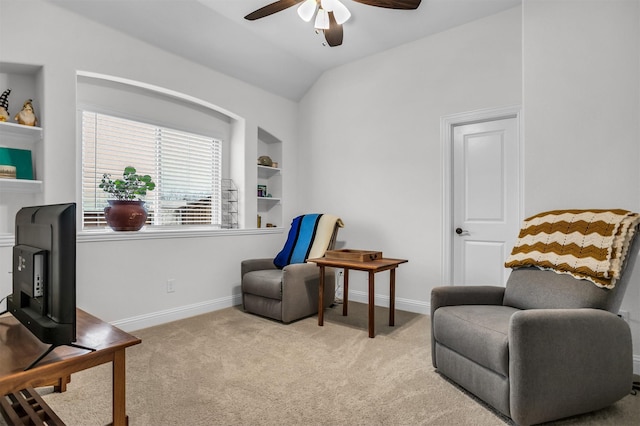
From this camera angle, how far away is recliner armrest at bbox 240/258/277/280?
3717 mm

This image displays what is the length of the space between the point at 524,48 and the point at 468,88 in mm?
752

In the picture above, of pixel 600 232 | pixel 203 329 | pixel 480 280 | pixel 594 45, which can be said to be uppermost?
pixel 594 45

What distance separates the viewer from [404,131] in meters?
3.82

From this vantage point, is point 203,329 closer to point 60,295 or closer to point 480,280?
point 60,295

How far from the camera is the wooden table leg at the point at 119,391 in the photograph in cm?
125

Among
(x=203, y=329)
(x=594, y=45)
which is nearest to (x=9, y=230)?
(x=203, y=329)

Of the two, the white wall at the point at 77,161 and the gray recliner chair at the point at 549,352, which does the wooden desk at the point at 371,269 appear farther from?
the white wall at the point at 77,161

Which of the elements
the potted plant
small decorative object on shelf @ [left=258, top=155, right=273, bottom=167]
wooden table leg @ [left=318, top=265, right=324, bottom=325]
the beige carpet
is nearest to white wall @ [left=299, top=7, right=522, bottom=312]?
small decorative object on shelf @ [left=258, top=155, right=273, bottom=167]

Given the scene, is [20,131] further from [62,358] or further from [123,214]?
[62,358]

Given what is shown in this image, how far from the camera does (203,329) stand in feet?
10.3

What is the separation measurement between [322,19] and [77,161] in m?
2.28

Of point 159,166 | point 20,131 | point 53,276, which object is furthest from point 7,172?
point 53,276

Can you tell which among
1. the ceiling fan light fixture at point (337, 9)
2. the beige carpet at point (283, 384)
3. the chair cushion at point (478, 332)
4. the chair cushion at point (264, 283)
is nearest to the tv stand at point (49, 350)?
the beige carpet at point (283, 384)

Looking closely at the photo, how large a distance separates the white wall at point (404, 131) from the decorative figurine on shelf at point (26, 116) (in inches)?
112
